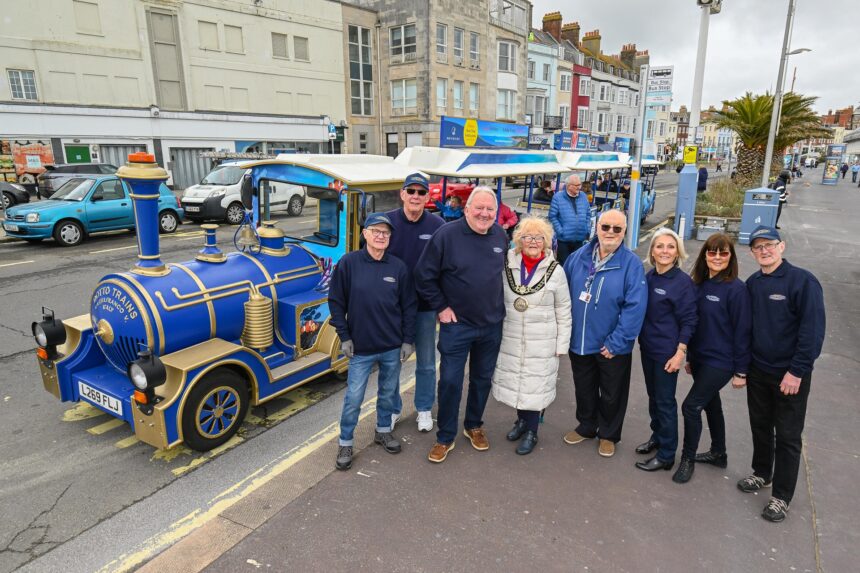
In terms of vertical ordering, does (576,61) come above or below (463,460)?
above

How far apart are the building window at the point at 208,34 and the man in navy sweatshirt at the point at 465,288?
93.3ft

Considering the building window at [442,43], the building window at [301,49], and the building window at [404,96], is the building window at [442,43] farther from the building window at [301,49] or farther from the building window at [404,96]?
the building window at [301,49]

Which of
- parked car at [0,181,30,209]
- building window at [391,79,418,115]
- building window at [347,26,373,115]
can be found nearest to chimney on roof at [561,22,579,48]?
building window at [391,79,418,115]

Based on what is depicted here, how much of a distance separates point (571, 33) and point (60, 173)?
1836 inches

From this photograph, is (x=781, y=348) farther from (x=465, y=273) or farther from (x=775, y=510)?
(x=465, y=273)

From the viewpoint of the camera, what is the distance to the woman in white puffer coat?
401 centimetres

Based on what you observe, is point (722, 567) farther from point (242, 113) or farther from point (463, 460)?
point (242, 113)

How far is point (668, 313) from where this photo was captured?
3.86 metres

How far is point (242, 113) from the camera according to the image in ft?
94.8

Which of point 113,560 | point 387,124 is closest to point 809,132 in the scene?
point 387,124

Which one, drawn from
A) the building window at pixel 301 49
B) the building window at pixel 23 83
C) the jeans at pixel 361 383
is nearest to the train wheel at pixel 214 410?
the jeans at pixel 361 383

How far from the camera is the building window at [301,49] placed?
101 ft

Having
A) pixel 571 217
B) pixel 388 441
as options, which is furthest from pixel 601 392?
pixel 571 217

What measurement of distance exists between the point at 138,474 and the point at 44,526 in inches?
26.1
